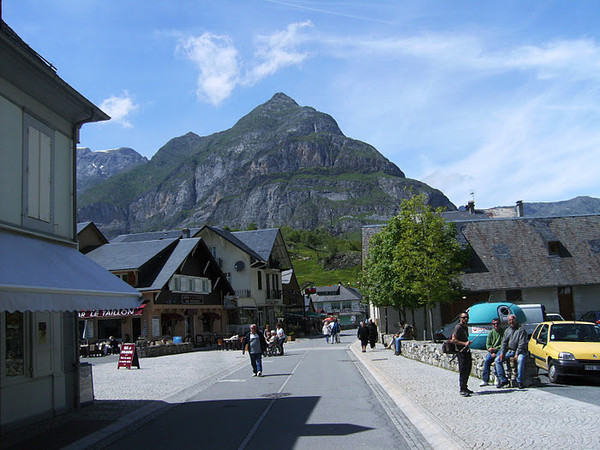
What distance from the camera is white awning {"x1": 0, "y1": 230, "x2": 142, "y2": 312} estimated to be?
318 inches

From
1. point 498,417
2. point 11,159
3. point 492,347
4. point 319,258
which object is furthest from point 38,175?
point 319,258

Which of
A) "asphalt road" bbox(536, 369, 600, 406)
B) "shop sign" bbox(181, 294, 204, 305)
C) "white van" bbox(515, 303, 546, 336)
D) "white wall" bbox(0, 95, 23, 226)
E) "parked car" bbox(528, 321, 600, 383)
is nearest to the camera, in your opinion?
"white wall" bbox(0, 95, 23, 226)

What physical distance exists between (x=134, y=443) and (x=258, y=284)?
4875 cm

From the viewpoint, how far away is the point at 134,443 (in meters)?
8.99

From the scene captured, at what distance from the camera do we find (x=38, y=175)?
11344 millimetres

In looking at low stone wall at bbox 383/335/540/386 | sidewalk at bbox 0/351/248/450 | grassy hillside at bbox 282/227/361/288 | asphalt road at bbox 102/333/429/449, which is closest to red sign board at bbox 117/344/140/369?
sidewalk at bbox 0/351/248/450

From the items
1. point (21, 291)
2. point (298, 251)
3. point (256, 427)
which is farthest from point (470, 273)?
point (298, 251)

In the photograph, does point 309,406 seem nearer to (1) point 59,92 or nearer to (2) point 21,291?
(2) point 21,291

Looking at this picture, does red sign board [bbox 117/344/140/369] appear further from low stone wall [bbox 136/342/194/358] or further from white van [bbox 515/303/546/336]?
white van [bbox 515/303/546/336]

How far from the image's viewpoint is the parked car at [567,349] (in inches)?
530

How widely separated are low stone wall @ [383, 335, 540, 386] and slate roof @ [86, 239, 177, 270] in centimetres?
2031

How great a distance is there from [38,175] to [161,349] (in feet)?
74.6

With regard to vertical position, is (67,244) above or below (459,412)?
above

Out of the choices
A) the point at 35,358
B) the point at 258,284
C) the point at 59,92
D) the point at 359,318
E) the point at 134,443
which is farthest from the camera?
the point at 359,318
